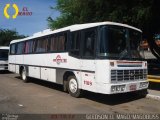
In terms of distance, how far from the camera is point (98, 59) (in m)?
9.67

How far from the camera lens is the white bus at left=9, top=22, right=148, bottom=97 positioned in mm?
9625

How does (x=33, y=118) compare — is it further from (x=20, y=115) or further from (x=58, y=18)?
(x=58, y=18)

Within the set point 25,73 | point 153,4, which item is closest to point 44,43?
point 25,73

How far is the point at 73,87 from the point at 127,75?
7.77ft

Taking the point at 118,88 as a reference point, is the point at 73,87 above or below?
below

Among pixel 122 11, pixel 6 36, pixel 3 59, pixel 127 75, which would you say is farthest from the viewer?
pixel 6 36

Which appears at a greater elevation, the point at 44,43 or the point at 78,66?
the point at 44,43

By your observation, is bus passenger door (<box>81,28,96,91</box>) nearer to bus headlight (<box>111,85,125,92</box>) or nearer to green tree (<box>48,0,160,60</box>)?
bus headlight (<box>111,85,125,92</box>)

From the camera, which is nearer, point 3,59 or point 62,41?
point 62,41

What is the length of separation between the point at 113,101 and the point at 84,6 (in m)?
8.13

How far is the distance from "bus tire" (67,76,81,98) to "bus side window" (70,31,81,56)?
104 cm

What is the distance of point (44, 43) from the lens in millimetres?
14312

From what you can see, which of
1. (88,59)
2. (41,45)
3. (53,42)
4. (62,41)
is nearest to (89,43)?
(88,59)

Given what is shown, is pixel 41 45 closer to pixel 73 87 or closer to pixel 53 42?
pixel 53 42
